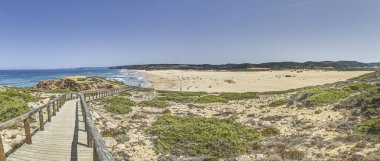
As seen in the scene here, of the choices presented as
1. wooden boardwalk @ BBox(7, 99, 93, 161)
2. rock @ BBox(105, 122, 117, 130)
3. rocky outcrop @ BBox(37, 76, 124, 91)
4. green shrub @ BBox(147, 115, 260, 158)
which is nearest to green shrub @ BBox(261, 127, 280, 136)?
green shrub @ BBox(147, 115, 260, 158)

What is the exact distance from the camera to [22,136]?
10992mm

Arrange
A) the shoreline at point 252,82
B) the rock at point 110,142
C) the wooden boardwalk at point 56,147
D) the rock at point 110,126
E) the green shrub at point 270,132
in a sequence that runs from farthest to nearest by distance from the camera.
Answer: the shoreline at point 252,82 → the rock at point 110,126 → the green shrub at point 270,132 → the rock at point 110,142 → the wooden boardwalk at point 56,147

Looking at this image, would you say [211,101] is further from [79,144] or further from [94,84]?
[94,84]

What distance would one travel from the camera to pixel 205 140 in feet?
40.7

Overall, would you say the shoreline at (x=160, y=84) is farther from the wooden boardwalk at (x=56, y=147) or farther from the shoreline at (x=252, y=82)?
the wooden boardwalk at (x=56, y=147)

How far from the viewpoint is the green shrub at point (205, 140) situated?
11.4m

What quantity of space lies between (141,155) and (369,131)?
9.43 metres

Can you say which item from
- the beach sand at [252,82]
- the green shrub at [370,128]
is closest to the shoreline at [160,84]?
the beach sand at [252,82]

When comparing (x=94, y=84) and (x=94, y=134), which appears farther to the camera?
(x=94, y=84)

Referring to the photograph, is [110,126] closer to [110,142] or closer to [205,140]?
[110,142]

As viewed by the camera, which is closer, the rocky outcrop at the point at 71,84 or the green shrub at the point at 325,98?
the green shrub at the point at 325,98

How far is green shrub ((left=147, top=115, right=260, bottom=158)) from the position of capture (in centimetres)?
1139

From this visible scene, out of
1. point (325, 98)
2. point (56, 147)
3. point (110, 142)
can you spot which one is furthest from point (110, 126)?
point (325, 98)

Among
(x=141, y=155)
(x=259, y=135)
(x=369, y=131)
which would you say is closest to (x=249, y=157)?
(x=259, y=135)
